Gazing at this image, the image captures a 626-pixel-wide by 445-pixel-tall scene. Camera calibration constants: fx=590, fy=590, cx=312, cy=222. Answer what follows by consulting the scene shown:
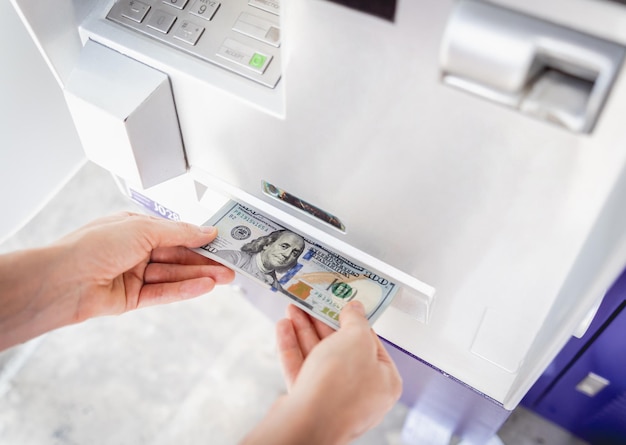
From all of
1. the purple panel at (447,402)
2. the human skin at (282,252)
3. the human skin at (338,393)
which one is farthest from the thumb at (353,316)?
the purple panel at (447,402)

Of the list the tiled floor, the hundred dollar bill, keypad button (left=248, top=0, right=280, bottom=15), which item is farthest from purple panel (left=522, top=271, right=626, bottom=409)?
keypad button (left=248, top=0, right=280, bottom=15)

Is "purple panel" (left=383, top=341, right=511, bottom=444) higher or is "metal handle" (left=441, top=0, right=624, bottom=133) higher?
"metal handle" (left=441, top=0, right=624, bottom=133)

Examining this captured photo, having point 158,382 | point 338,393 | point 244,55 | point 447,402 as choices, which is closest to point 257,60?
point 244,55

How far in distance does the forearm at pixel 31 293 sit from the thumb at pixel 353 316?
0.35 metres

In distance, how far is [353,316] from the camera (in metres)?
0.66

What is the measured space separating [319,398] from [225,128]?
32 cm

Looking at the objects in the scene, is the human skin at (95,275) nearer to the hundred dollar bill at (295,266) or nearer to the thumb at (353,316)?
the hundred dollar bill at (295,266)

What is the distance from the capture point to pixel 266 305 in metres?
1.19

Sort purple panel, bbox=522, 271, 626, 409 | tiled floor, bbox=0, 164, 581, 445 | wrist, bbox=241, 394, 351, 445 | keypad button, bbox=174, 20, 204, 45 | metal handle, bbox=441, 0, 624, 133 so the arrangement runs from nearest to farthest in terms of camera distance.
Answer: metal handle, bbox=441, 0, 624, 133, wrist, bbox=241, 394, 351, 445, keypad button, bbox=174, 20, 204, 45, purple panel, bbox=522, 271, 626, 409, tiled floor, bbox=0, 164, 581, 445

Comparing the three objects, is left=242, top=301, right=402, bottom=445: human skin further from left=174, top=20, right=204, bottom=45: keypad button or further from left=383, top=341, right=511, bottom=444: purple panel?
left=174, top=20, right=204, bottom=45: keypad button

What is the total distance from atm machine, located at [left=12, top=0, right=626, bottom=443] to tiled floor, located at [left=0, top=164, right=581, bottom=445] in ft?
1.47

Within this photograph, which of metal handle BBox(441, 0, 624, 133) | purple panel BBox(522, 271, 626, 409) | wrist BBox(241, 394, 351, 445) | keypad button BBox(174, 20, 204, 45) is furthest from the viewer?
purple panel BBox(522, 271, 626, 409)

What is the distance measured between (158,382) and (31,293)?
572 mm

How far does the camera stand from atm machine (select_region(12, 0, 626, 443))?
413mm
